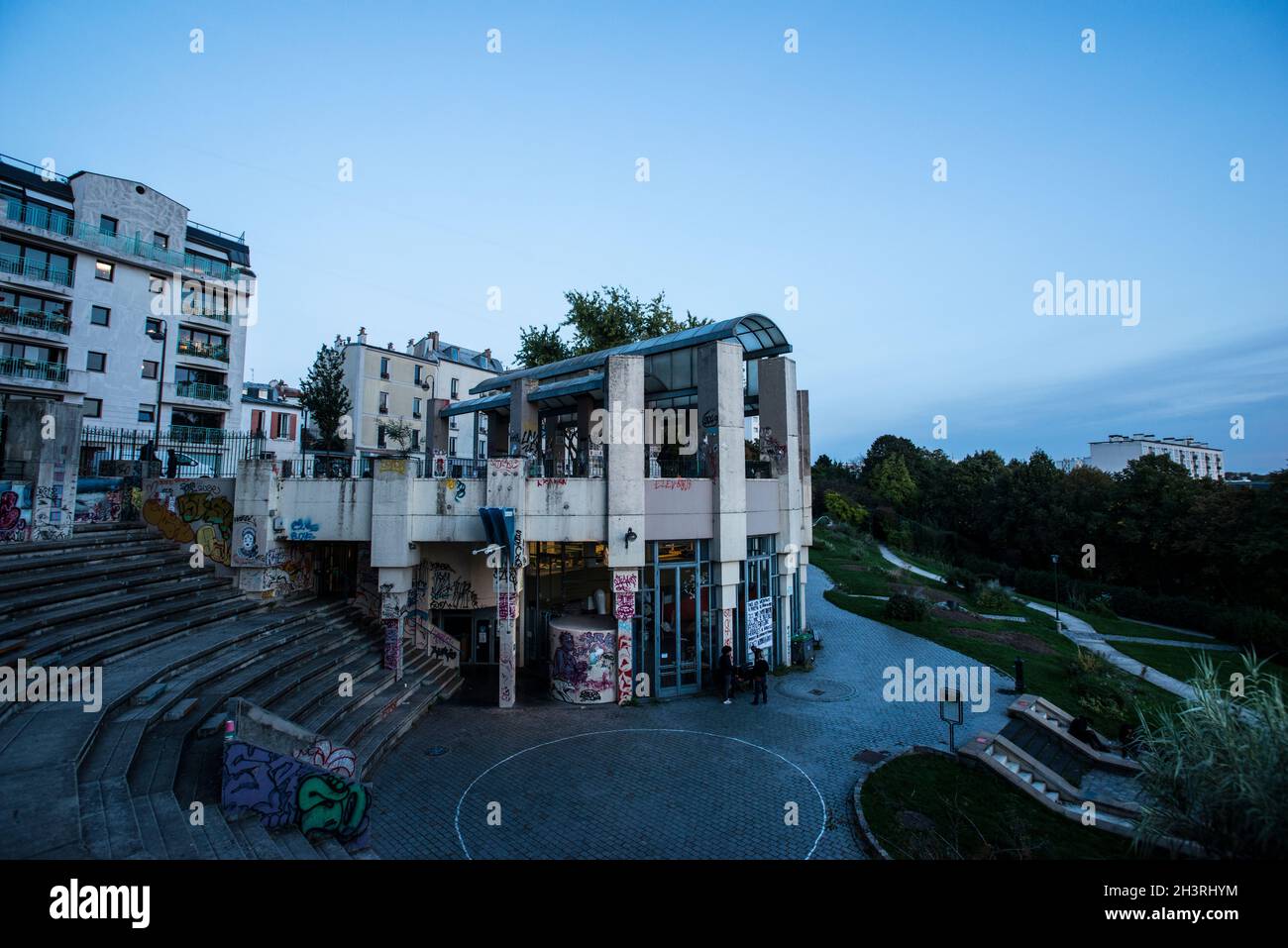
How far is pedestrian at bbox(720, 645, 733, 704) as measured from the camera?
16797mm

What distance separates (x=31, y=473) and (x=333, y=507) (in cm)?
737

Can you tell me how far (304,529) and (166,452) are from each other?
2252 centimetres

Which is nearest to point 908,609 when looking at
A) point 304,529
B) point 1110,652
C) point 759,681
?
point 1110,652

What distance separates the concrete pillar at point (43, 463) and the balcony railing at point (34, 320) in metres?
22.6

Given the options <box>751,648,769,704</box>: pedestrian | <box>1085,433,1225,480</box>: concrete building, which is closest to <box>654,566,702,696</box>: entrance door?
<box>751,648,769,704</box>: pedestrian

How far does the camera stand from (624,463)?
1708cm

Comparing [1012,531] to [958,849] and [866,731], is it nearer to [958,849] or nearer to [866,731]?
[866,731]

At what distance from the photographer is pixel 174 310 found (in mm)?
35781

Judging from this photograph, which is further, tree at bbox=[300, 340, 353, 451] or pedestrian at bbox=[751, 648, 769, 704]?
tree at bbox=[300, 340, 353, 451]

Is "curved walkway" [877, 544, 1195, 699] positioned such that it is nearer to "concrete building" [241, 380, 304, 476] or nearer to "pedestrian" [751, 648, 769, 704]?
"pedestrian" [751, 648, 769, 704]

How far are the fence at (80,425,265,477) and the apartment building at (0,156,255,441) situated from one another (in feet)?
3.41

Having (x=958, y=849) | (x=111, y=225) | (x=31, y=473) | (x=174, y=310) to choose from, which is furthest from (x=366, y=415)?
(x=958, y=849)

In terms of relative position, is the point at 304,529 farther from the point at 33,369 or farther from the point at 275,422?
the point at 275,422

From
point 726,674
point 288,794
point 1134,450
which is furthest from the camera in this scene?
point 1134,450
